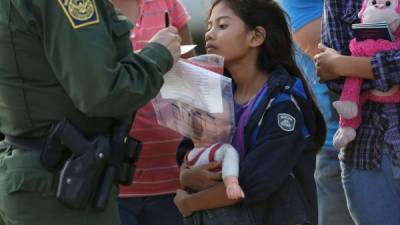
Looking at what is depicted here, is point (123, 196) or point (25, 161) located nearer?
point (25, 161)

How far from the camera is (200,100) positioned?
104 inches

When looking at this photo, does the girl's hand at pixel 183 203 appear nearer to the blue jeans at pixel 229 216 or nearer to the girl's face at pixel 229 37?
the blue jeans at pixel 229 216

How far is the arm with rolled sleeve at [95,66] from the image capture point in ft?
7.19

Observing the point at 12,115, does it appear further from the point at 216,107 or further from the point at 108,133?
the point at 216,107

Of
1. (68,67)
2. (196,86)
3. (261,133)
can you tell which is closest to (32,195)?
(68,67)

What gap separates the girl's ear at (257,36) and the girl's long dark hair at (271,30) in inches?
0.6

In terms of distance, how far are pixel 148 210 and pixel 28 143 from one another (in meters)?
0.87

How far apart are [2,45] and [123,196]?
1.01 m

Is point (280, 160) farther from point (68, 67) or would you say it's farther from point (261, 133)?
point (68, 67)

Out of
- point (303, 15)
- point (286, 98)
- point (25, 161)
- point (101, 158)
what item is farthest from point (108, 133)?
point (303, 15)

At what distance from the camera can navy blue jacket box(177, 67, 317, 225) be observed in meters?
2.58

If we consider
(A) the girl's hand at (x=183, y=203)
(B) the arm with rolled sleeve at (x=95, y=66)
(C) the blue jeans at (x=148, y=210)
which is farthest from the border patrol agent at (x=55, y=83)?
(C) the blue jeans at (x=148, y=210)

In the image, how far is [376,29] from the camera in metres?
2.65

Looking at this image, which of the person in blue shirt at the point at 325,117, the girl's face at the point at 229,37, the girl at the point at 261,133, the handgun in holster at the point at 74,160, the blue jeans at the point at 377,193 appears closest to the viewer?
the handgun in holster at the point at 74,160
